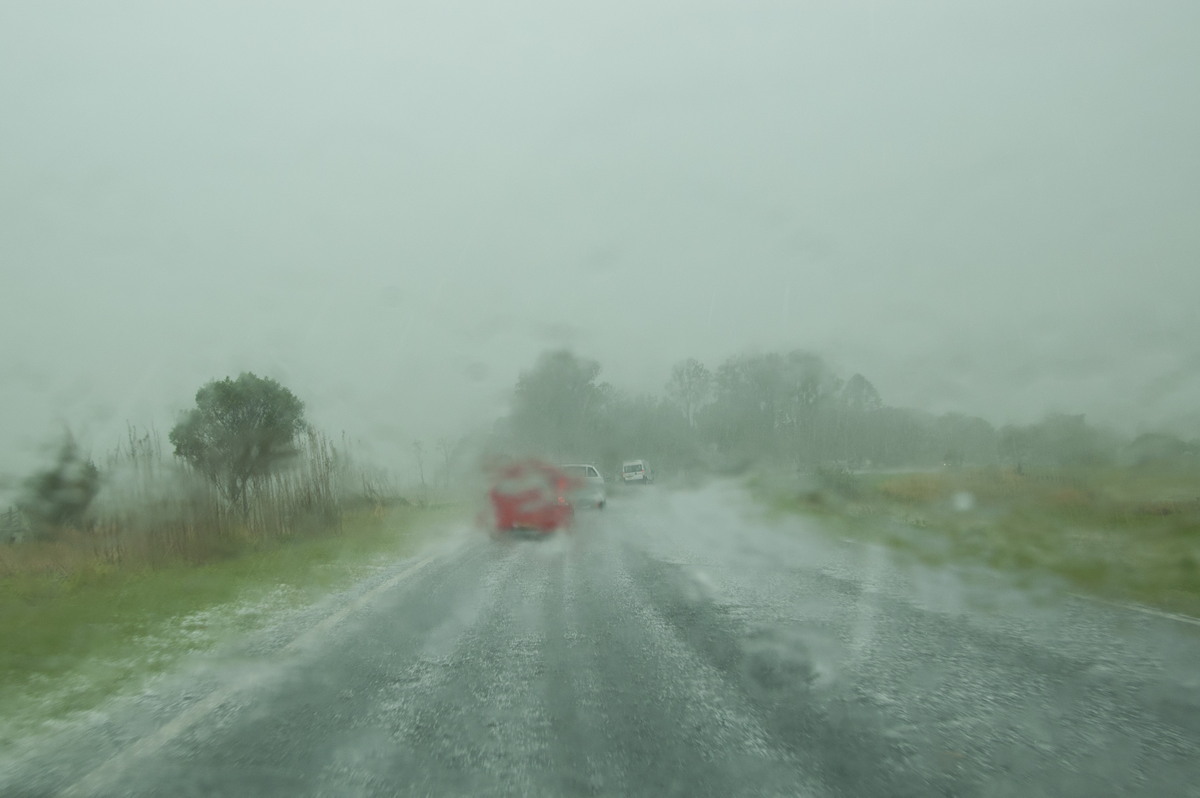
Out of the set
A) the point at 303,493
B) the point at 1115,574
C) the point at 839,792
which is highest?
the point at 303,493

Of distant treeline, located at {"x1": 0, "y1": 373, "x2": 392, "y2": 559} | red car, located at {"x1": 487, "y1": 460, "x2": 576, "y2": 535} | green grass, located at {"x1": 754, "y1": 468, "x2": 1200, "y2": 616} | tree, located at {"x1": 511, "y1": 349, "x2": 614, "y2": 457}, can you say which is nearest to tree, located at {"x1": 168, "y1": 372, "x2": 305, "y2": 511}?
distant treeline, located at {"x1": 0, "y1": 373, "x2": 392, "y2": 559}

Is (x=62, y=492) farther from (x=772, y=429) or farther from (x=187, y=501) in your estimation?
(x=772, y=429)

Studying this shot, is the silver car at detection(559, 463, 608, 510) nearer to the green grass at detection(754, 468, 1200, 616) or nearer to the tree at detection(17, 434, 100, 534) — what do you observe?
the green grass at detection(754, 468, 1200, 616)

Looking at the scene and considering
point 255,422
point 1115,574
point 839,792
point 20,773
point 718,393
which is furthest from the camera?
point 718,393

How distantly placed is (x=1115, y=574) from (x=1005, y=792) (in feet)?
27.5

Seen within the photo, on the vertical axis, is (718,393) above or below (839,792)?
above

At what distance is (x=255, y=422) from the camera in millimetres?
26594

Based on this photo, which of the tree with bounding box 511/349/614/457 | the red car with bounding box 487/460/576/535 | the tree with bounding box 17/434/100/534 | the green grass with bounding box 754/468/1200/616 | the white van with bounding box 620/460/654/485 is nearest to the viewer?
the green grass with bounding box 754/468/1200/616

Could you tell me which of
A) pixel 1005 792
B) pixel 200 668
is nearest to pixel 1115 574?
pixel 1005 792

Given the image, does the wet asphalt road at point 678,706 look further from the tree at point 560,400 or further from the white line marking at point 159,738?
the tree at point 560,400

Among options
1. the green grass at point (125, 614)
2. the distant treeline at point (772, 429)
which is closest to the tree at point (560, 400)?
the distant treeline at point (772, 429)

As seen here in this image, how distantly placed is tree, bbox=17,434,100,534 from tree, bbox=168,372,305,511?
1431 millimetres

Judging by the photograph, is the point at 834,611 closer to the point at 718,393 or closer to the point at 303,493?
the point at 303,493

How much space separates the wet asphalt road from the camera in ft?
12.2
